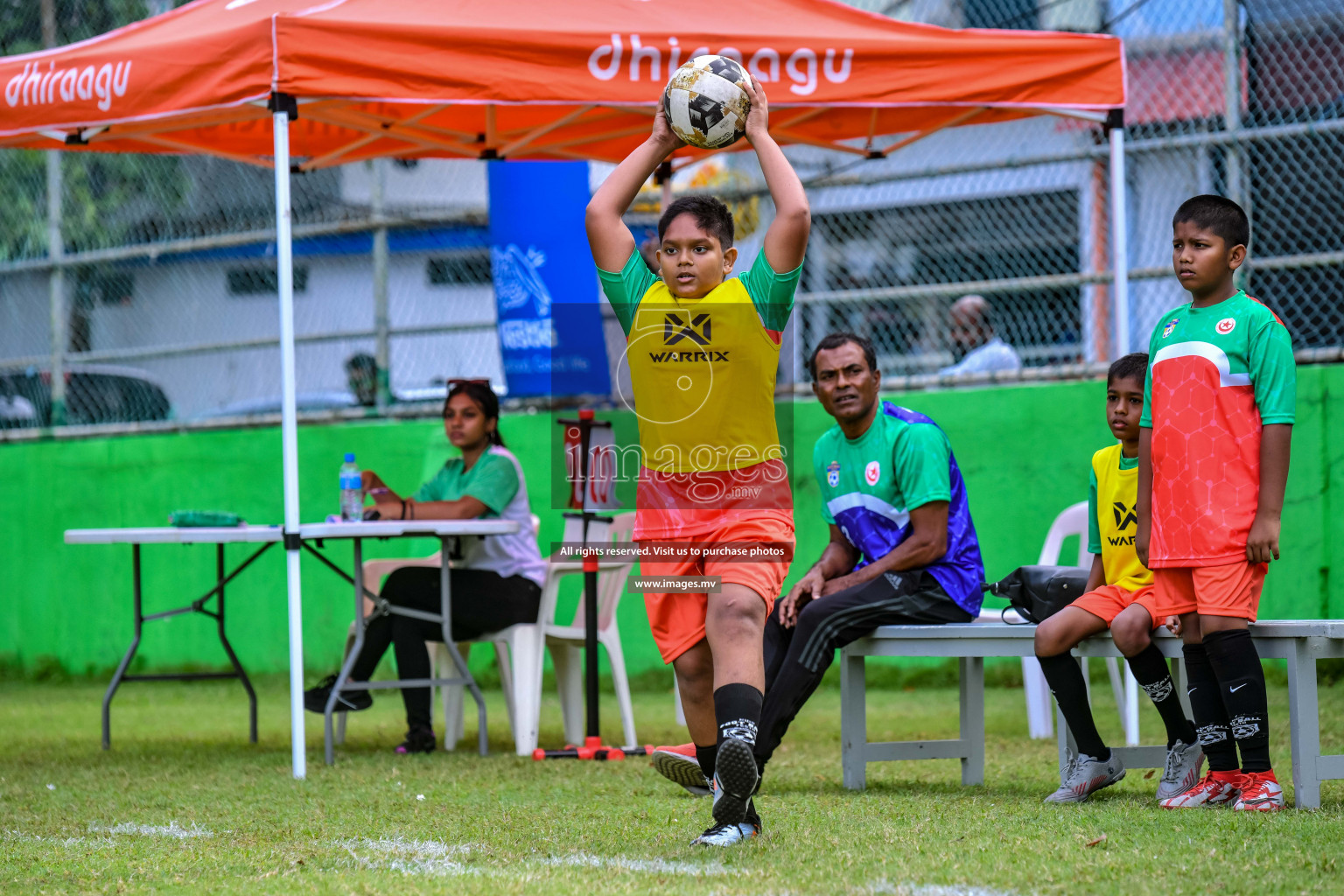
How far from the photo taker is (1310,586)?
7.25 metres

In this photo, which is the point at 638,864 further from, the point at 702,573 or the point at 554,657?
the point at 554,657

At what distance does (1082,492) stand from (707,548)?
441cm

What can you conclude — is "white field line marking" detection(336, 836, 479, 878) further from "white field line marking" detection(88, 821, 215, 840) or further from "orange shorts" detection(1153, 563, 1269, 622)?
"orange shorts" detection(1153, 563, 1269, 622)

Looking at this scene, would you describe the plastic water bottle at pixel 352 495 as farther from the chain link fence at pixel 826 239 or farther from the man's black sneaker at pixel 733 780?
the man's black sneaker at pixel 733 780

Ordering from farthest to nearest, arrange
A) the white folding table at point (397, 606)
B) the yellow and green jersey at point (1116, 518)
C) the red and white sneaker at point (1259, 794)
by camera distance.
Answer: the white folding table at point (397, 606) < the yellow and green jersey at point (1116, 518) < the red and white sneaker at point (1259, 794)

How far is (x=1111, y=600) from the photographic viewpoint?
15.3 feet

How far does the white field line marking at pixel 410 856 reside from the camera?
11.9 ft

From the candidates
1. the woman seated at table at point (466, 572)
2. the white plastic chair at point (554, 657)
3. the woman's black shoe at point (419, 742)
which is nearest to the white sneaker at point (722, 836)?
the white plastic chair at point (554, 657)

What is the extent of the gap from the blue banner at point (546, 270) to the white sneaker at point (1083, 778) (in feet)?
12.6

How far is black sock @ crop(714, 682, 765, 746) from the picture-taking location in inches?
139

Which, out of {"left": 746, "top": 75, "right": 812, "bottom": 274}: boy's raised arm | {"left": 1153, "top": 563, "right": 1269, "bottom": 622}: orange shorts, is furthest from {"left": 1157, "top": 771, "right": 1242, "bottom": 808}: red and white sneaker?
{"left": 746, "top": 75, "right": 812, "bottom": 274}: boy's raised arm

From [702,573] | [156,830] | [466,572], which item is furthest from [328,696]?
[702,573]

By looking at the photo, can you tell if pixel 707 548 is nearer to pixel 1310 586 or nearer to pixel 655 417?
pixel 655 417

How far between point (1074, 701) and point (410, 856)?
6.65 feet
